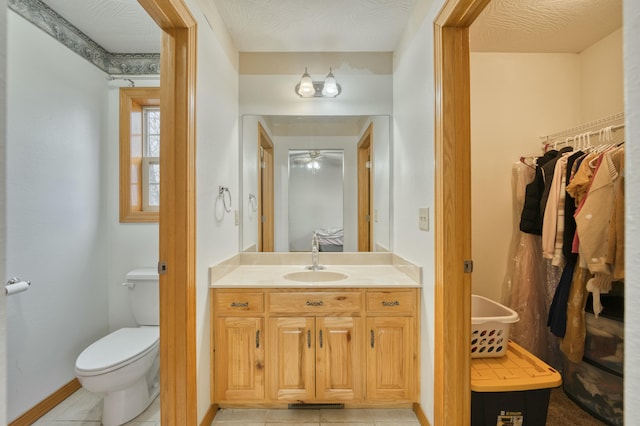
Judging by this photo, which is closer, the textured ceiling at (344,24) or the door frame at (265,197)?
the textured ceiling at (344,24)

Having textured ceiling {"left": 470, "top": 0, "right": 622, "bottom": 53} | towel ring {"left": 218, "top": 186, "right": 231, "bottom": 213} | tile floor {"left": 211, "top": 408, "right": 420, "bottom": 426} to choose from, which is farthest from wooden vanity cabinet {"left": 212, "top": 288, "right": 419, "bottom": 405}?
textured ceiling {"left": 470, "top": 0, "right": 622, "bottom": 53}

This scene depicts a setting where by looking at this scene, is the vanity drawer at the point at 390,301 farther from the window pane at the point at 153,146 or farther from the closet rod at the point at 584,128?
the window pane at the point at 153,146

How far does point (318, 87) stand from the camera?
7.72ft

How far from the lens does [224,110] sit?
203cm

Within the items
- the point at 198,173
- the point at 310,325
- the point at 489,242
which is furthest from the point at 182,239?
the point at 489,242

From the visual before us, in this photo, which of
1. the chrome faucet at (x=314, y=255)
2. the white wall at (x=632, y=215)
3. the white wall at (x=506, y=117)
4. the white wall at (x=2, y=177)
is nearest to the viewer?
the white wall at (x=632, y=215)

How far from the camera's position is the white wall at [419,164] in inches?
62.7

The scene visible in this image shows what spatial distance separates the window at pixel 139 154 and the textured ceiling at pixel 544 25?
2486mm

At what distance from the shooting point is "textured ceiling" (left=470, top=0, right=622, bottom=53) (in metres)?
1.84

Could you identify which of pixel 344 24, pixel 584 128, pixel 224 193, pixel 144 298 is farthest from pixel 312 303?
pixel 584 128

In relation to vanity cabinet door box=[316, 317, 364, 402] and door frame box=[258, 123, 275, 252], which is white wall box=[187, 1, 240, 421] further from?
vanity cabinet door box=[316, 317, 364, 402]

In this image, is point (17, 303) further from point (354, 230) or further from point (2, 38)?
point (354, 230)

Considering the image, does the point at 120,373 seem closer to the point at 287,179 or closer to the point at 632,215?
the point at 287,179

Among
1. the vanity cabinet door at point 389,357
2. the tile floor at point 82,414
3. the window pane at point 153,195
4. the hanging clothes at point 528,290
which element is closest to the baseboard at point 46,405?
the tile floor at point 82,414
